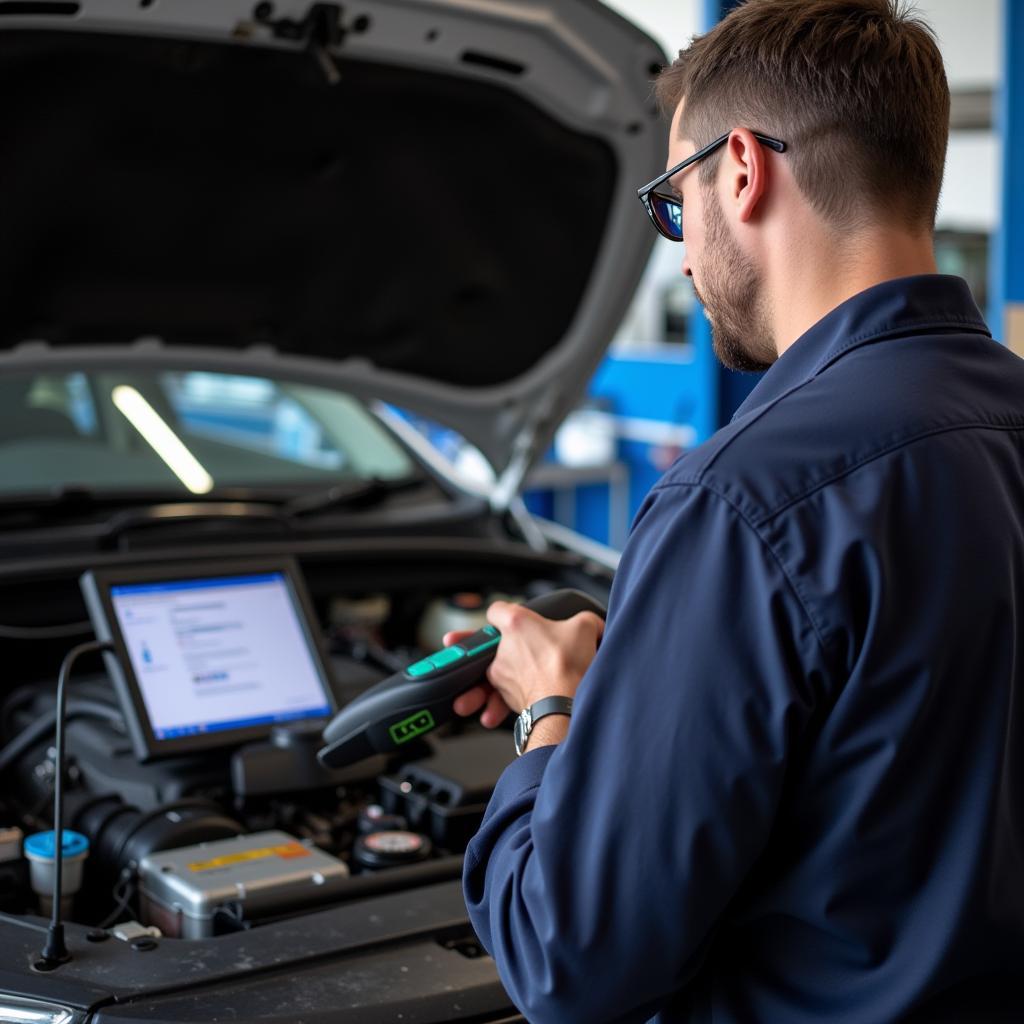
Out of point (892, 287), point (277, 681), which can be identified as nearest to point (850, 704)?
point (892, 287)

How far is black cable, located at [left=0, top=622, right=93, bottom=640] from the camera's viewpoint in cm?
206

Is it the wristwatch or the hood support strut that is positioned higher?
the hood support strut

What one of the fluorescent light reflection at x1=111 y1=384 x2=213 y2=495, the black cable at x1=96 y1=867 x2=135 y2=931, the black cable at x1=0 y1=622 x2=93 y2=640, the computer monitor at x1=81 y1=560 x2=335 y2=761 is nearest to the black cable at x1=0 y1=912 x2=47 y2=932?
the black cable at x1=96 y1=867 x2=135 y2=931

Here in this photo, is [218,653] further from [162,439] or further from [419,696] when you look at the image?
[162,439]

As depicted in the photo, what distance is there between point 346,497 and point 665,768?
5.89 feet

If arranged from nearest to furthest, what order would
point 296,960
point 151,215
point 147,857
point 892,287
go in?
point 892,287, point 296,960, point 147,857, point 151,215

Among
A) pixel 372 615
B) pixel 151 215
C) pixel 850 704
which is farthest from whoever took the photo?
pixel 372 615

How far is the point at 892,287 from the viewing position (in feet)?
3.33

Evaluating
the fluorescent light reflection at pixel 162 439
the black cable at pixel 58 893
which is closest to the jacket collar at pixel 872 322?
the black cable at pixel 58 893

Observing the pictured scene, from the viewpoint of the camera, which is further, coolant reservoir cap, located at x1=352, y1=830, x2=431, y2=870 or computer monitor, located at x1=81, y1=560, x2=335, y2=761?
computer monitor, located at x1=81, y1=560, x2=335, y2=761

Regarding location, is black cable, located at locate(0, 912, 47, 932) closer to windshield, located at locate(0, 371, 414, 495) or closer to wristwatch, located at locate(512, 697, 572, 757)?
wristwatch, located at locate(512, 697, 572, 757)

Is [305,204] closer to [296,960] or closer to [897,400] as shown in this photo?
[296,960]

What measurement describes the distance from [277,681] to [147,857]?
0.39 meters

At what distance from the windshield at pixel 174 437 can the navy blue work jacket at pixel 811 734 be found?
1699mm
